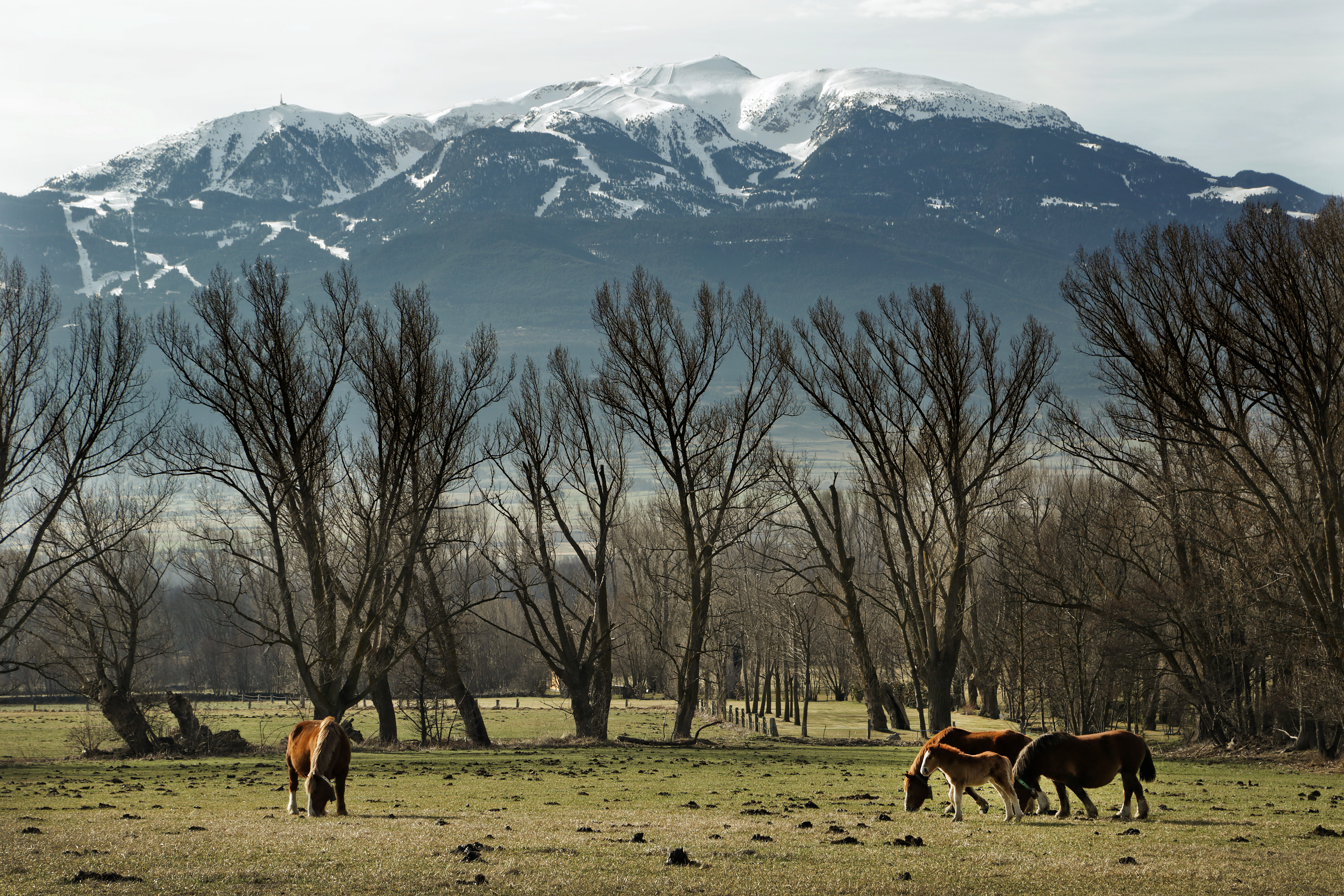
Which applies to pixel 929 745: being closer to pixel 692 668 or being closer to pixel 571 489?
pixel 692 668

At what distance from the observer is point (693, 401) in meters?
36.7

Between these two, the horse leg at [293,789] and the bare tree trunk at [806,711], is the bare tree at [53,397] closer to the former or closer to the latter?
the horse leg at [293,789]

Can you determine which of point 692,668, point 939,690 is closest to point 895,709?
point 939,690

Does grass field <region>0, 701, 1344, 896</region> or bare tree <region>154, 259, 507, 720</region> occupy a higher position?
bare tree <region>154, 259, 507, 720</region>

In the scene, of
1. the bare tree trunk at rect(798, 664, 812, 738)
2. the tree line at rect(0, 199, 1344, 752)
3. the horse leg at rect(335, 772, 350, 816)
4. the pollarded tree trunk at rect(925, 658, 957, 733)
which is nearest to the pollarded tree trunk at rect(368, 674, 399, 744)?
the tree line at rect(0, 199, 1344, 752)

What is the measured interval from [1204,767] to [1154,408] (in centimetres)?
968

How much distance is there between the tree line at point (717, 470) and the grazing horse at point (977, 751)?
14.3 metres

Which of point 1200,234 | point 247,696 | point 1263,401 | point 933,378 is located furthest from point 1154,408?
point 247,696

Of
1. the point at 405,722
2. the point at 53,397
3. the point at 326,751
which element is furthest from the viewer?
the point at 405,722

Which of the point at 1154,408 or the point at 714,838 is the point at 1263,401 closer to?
the point at 1154,408

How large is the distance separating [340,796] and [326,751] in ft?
2.42

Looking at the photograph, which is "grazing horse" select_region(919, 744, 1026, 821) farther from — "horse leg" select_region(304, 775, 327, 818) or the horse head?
"horse leg" select_region(304, 775, 327, 818)

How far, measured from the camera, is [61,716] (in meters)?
63.7

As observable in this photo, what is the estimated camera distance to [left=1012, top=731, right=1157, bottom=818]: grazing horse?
519 inches
